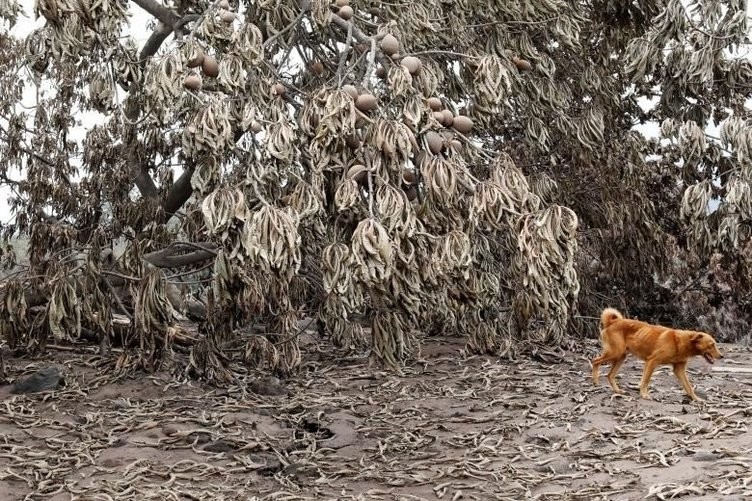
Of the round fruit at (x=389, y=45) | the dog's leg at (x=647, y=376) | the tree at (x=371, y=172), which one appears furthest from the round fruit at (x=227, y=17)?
Result: the dog's leg at (x=647, y=376)

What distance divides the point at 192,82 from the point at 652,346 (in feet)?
10.0

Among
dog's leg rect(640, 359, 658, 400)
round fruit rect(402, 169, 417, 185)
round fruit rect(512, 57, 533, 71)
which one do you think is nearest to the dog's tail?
dog's leg rect(640, 359, 658, 400)

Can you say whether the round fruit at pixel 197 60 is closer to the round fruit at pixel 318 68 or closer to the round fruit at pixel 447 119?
the round fruit at pixel 447 119

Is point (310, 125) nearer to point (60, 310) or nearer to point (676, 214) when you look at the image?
point (60, 310)

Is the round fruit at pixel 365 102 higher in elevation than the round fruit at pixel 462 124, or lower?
higher

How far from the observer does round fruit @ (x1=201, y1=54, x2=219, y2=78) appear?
13.2 ft

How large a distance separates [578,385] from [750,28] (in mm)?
2851

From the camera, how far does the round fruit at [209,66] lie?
4016 mm

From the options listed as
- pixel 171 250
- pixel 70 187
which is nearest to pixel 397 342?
pixel 171 250

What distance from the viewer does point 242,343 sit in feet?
23.3

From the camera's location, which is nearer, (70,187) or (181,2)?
(181,2)

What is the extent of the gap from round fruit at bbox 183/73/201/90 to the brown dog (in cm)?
295

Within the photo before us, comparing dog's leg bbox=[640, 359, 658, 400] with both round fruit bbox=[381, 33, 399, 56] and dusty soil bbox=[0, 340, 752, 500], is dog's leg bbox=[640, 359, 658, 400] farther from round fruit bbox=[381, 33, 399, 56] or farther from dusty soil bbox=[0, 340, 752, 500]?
round fruit bbox=[381, 33, 399, 56]

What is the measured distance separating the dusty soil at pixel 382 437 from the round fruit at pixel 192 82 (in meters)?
1.95
